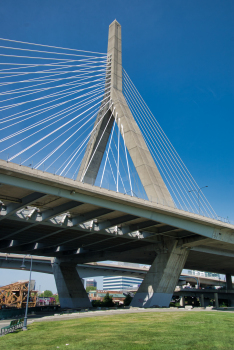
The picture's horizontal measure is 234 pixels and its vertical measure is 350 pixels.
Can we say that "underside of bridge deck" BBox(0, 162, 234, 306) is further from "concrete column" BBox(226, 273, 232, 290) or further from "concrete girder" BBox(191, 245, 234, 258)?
"concrete column" BBox(226, 273, 232, 290)

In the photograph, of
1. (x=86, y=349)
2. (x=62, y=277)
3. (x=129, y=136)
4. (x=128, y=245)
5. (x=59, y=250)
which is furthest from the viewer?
(x=62, y=277)

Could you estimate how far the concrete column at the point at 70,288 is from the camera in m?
50.0

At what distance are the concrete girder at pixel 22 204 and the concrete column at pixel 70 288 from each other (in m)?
29.2

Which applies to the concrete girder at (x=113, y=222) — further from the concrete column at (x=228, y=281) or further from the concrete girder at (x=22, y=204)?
the concrete column at (x=228, y=281)

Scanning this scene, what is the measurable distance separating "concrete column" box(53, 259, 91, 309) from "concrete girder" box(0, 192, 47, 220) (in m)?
29.2

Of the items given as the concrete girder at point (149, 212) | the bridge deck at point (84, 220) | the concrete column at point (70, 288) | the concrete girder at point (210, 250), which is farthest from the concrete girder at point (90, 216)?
the concrete column at point (70, 288)

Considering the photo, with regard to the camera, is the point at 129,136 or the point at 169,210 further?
the point at 129,136

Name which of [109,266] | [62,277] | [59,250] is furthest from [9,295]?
[109,266]

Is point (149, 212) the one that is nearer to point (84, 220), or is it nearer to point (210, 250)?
point (84, 220)

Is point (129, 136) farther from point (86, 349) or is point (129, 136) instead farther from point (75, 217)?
point (86, 349)

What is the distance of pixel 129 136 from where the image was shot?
32312mm

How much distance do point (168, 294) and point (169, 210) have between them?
1469 cm

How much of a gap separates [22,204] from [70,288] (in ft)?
103

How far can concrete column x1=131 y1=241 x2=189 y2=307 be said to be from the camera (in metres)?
36.4
